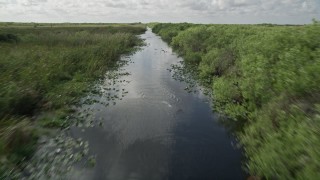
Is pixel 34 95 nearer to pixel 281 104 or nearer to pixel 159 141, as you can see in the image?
pixel 159 141

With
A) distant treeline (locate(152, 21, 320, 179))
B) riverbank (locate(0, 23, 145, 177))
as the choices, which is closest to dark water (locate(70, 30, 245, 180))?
distant treeline (locate(152, 21, 320, 179))

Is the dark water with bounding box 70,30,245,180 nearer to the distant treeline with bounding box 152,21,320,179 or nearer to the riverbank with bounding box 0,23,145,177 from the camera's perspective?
the distant treeline with bounding box 152,21,320,179

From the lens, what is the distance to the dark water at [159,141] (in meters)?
10.7

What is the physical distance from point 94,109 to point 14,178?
7811 millimetres

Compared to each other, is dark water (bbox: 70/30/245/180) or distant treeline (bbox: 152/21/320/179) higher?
distant treeline (bbox: 152/21/320/179)

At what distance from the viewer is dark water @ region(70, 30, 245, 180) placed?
35.2 feet

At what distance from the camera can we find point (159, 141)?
13.3 m

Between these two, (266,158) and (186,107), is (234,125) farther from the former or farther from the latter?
(266,158)

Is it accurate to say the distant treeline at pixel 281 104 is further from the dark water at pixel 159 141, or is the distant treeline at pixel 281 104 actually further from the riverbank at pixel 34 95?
the riverbank at pixel 34 95

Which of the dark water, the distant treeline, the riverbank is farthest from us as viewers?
the dark water

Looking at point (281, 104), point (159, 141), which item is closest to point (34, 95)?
point (159, 141)

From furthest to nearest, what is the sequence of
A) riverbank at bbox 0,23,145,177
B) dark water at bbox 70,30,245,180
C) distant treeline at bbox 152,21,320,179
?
dark water at bbox 70,30,245,180
riverbank at bbox 0,23,145,177
distant treeline at bbox 152,21,320,179

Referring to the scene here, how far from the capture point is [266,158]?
897cm

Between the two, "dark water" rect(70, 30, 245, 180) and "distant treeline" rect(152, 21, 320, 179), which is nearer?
"distant treeline" rect(152, 21, 320, 179)
